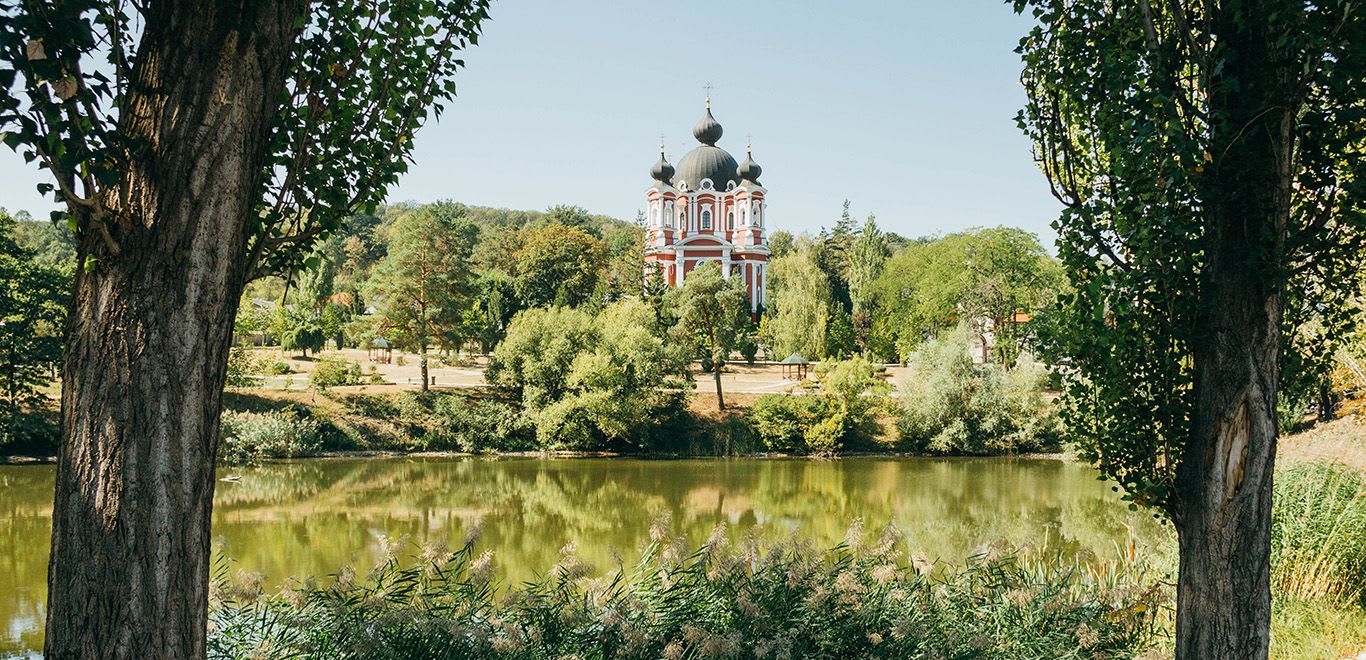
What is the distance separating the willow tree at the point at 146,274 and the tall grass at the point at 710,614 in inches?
45.3

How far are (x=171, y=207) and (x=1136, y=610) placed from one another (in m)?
4.71

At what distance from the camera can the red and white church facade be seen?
175ft

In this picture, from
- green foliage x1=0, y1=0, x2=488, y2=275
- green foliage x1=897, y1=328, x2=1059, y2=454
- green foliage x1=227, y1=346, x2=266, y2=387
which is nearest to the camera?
green foliage x1=0, y1=0, x2=488, y2=275

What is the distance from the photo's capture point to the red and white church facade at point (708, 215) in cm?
5334

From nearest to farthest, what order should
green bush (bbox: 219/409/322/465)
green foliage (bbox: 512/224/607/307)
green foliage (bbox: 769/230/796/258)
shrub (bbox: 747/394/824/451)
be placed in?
1. green bush (bbox: 219/409/322/465)
2. shrub (bbox: 747/394/824/451)
3. green foliage (bbox: 512/224/607/307)
4. green foliage (bbox: 769/230/796/258)

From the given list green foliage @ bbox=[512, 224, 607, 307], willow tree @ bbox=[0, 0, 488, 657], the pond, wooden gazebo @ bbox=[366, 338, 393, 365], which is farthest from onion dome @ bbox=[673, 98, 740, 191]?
willow tree @ bbox=[0, 0, 488, 657]

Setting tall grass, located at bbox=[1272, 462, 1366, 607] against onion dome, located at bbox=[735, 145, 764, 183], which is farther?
onion dome, located at bbox=[735, 145, 764, 183]

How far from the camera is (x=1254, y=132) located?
12.9 ft

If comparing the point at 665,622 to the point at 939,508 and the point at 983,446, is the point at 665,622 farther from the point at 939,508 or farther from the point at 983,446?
the point at 983,446

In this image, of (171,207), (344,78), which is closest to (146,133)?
(171,207)

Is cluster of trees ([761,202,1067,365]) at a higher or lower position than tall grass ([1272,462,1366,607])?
higher

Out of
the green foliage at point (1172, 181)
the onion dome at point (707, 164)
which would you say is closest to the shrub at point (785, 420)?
the green foliage at point (1172, 181)

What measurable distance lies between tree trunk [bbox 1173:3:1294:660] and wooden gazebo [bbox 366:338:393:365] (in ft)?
98.2

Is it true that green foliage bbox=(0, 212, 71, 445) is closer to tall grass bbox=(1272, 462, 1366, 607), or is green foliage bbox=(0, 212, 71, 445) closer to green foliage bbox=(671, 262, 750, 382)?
green foliage bbox=(671, 262, 750, 382)
